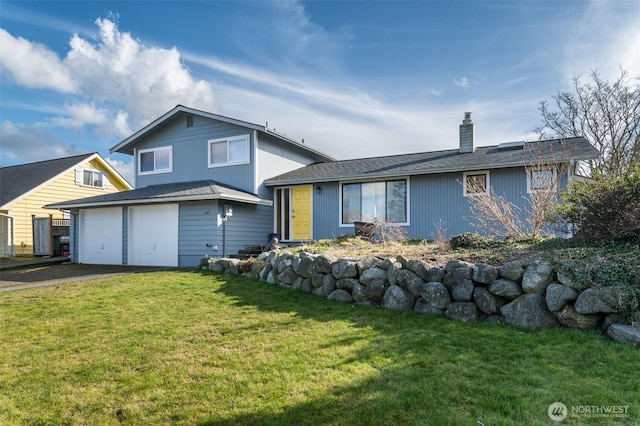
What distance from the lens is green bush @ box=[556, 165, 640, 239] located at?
572cm

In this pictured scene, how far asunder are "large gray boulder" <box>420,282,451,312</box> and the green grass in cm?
28

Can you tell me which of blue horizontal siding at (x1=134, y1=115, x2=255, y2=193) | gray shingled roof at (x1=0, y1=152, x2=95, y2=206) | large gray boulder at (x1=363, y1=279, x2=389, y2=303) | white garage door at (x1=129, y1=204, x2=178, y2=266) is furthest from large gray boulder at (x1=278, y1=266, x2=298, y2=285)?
gray shingled roof at (x1=0, y1=152, x2=95, y2=206)

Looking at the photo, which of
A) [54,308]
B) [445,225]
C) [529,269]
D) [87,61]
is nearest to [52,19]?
[87,61]

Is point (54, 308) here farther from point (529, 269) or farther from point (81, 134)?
point (81, 134)

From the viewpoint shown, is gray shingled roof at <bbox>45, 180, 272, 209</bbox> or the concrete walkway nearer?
the concrete walkway

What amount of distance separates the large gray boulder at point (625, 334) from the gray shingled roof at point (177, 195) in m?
9.54

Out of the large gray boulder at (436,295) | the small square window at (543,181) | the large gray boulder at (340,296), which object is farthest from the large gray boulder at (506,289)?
the small square window at (543,181)

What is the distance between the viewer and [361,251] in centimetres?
788

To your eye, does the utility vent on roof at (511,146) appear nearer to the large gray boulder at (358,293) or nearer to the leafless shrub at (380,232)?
the leafless shrub at (380,232)

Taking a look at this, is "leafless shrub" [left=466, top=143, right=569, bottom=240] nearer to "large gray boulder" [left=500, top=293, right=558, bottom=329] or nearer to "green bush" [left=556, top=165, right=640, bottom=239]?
"green bush" [left=556, top=165, right=640, bottom=239]

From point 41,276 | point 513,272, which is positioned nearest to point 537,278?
point 513,272

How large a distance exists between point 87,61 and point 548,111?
20419 mm

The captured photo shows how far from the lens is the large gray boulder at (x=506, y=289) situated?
476 centimetres

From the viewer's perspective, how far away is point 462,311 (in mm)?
4965
